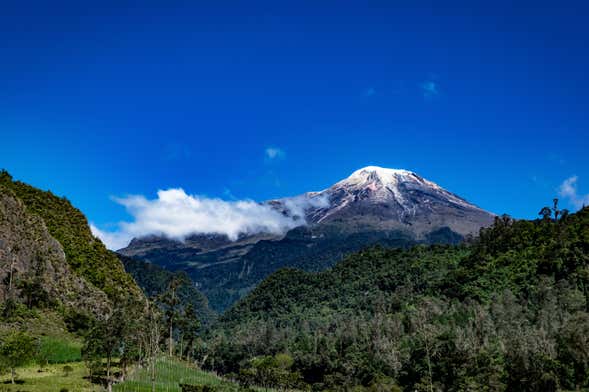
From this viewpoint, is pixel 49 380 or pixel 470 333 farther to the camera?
pixel 470 333

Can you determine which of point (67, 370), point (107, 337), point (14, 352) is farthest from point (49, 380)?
point (107, 337)

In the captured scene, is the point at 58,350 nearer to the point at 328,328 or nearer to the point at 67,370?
the point at 67,370

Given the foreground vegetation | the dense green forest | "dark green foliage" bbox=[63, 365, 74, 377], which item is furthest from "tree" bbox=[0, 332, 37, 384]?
the dense green forest

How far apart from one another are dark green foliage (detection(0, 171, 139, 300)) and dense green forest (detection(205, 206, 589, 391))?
41939mm

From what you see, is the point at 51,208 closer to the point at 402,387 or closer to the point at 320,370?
the point at 320,370

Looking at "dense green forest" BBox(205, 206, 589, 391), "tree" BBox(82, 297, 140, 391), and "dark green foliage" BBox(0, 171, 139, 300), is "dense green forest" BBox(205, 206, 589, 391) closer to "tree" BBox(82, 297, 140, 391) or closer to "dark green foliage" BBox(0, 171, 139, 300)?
"dark green foliage" BBox(0, 171, 139, 300)

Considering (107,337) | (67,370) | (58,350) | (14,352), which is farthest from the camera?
(58,350)

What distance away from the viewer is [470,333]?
114 metres

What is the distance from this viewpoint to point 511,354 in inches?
3634

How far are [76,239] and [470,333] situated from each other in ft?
349

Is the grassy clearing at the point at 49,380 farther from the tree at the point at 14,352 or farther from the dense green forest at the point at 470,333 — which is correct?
the dense green forest at the point at 470,333

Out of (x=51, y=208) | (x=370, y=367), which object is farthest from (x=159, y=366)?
(x=51, y=208)

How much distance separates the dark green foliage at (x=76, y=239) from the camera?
135m

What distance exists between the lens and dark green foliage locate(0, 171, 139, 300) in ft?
443
